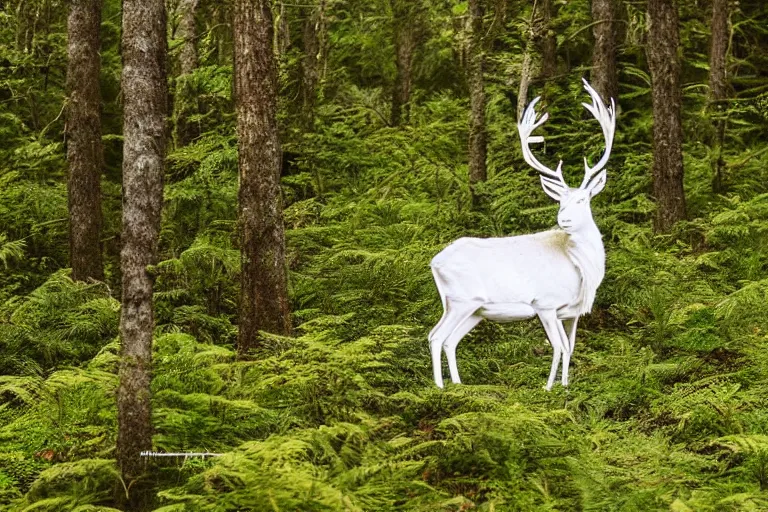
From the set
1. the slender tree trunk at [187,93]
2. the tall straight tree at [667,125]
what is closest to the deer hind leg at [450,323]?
the tall straight tree at [667,125]

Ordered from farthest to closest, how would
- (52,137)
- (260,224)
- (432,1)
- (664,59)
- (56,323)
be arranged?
(432,1) < (52,137) < (664,59) < (56,323) < (260,224)

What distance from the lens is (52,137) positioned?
19984mm

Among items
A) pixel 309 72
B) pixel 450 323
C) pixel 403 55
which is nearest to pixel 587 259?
pixel 450 323

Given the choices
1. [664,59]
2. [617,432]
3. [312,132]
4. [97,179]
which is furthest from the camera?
[312,132]

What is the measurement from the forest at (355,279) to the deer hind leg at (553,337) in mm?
178

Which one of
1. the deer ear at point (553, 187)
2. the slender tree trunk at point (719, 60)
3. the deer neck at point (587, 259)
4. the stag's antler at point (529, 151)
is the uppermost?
the slender tree trunk at point (719, 60)

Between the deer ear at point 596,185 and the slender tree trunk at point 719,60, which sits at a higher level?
the slender tree trunk at point 719,60

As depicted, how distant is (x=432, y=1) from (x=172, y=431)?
53.4 ft

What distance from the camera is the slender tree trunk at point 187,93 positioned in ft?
56.6

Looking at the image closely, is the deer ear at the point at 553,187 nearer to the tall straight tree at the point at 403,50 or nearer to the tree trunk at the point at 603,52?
the tree trunk at the point at 603,52

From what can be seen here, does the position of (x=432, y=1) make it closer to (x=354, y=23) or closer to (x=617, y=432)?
(x=354, y=23)

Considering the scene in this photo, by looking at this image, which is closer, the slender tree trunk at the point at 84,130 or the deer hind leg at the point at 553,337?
the deer hind leg at the point at 553,337

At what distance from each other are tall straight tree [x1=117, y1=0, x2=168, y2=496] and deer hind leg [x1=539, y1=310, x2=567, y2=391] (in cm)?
367

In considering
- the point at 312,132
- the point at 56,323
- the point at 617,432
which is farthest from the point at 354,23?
the point at 617,432
